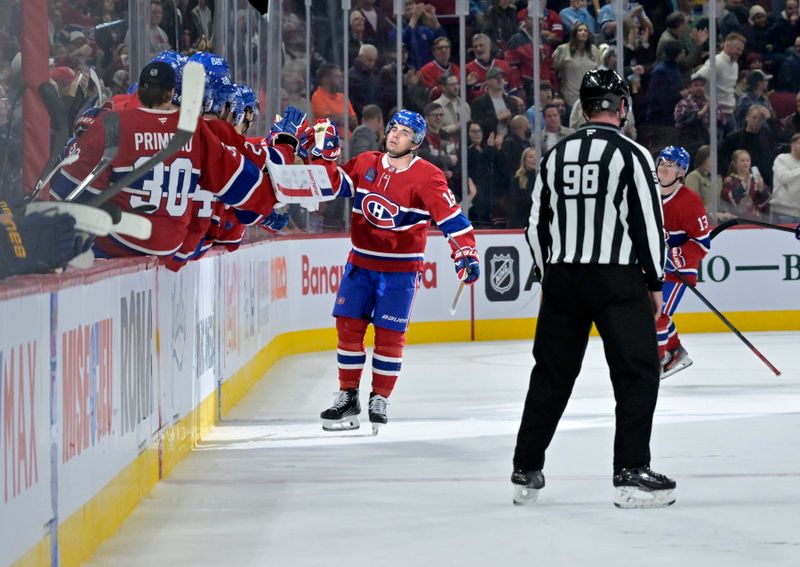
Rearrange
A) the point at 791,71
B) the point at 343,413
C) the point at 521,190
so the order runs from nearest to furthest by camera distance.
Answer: the point at 343,413 → the point at 521,190 → the point at 791,71

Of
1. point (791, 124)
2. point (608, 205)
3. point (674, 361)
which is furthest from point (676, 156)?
point (791, 124)

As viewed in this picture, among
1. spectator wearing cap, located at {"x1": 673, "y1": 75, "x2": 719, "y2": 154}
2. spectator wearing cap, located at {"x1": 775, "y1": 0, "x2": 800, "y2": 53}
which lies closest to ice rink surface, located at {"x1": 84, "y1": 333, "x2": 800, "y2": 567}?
spectator wearing cap, located at {"x1": 673, "y1": 75, "x2": 719, "y2": 154}

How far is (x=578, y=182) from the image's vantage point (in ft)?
14.7

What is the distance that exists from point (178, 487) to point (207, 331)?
4.45ft

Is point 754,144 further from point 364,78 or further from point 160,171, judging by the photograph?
point 160,171

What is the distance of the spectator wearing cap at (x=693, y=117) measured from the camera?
12.7m

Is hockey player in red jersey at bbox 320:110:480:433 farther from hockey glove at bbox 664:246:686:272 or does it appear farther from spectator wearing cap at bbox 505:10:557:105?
spectator wearing cap at bbox 505:10:557:105

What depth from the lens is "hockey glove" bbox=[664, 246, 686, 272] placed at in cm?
848

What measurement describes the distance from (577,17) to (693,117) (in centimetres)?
132

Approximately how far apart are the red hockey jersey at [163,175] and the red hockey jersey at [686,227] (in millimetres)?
3702

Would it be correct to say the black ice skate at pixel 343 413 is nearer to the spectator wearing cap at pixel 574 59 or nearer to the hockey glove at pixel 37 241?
the hockey glove at pixel 37 241

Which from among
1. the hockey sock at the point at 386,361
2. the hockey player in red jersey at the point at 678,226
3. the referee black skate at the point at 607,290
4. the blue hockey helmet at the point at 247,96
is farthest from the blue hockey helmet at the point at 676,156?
the referee black skate at the point at 607,290

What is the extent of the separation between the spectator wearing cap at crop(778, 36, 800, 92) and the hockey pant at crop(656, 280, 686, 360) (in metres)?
5.45

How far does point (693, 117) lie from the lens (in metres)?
12.7
